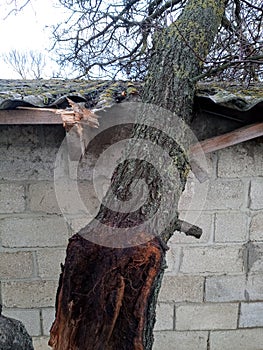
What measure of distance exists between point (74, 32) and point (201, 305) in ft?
10.2

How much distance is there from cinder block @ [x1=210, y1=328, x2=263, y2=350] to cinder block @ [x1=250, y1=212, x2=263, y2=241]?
703 mm

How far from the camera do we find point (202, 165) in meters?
2.10

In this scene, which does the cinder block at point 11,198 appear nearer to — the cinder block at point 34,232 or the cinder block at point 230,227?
the cinder block at point 34,232

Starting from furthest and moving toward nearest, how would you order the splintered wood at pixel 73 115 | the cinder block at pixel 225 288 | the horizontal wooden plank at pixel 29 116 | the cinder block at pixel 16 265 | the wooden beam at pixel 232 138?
the cinder block at pixel 225 288
the cinder block at pixel 16 265
the wooden beam at pixel 232 138
the horizontal wooden plank at pixel 29 116
the splintered wood at pixel 73 115

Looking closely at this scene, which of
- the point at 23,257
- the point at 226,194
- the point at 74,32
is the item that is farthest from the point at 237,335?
the point at 74,32

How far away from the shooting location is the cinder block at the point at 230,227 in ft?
7.47

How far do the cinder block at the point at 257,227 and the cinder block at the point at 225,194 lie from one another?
6.0 inches

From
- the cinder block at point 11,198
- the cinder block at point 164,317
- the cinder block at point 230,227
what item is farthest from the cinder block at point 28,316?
the cinder block at point 230,227

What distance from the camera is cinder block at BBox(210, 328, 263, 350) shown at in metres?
2.43

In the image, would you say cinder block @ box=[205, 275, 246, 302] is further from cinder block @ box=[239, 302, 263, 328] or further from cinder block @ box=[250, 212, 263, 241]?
cinder block @ box=[250, 212, 263, 241]

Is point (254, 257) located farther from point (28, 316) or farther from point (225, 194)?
point (28, 316)

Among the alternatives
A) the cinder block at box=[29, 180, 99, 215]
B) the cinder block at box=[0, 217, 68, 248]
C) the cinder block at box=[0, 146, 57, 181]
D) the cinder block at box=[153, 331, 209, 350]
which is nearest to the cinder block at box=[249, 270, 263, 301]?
the cinder block at box=[153, 331, 209, 350]

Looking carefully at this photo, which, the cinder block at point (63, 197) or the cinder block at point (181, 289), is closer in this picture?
the cinder block at point (63, 197)

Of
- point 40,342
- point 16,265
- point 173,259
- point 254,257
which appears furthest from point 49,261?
point 254,257
